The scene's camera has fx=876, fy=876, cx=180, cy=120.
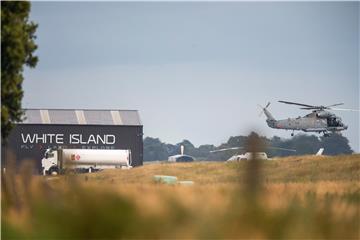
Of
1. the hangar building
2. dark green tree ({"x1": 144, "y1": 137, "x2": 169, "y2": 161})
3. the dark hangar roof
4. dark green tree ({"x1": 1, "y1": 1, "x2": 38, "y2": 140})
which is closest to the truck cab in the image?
the hangar building

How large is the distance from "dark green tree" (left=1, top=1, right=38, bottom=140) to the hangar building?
63.6 metres

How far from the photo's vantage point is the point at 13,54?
22.9 meters

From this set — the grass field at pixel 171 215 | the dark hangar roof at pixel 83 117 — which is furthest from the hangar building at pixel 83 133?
the grass field at pixel 171 215

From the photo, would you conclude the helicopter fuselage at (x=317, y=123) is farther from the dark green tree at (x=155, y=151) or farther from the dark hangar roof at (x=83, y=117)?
the dark green tree at (x=155, y=151)

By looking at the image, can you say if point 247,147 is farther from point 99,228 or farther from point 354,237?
point 354,237

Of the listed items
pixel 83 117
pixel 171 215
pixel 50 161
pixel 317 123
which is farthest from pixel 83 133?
pixel 171 215

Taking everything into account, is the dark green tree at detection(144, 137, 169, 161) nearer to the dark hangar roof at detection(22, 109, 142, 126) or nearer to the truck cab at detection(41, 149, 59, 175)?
the dark hangar roof at detection(22, 109, 142, 126)

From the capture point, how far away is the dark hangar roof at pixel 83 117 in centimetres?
9112

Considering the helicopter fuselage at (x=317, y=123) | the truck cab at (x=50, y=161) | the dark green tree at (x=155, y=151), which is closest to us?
the truck cab at (x=50, y=161)

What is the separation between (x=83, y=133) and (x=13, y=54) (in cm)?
6860

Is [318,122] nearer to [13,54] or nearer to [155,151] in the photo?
[155,151]

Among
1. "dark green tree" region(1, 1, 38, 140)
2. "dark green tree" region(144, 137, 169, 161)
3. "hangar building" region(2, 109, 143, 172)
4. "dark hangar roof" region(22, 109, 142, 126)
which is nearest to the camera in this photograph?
"dark green tree" region(1, 1, 38, 140)

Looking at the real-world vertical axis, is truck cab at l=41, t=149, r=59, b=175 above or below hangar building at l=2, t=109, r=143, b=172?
below

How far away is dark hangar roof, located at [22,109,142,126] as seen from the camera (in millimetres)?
91125
